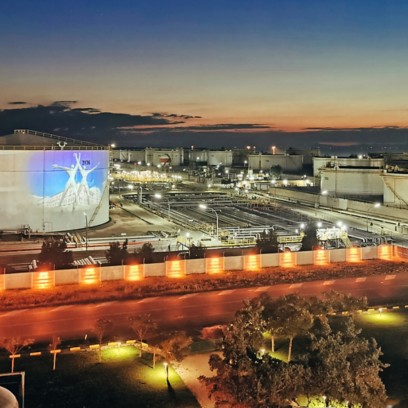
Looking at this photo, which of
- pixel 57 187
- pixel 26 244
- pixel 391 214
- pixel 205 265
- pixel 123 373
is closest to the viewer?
pixel 123 373

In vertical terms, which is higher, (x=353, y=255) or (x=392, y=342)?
(x=353, y=255)

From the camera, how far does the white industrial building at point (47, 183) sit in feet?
93.1

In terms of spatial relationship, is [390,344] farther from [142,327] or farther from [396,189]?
[396,189]

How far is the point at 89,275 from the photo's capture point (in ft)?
60.9

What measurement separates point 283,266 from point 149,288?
5.97 m

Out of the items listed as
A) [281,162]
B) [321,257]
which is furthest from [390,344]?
[281,162]

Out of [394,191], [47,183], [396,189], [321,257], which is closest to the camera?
[321,257]

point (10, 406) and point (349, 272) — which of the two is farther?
point (349, 272)

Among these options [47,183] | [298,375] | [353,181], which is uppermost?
[47,183]

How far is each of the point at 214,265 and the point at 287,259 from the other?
10.2 feet

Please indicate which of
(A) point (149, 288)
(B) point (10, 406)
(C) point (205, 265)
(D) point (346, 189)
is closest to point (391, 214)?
(D) point (346, 189)

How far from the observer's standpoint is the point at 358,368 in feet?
29.1

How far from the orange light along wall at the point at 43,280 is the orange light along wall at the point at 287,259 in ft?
28.7

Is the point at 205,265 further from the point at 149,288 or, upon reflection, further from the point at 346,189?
the point at 346,189
